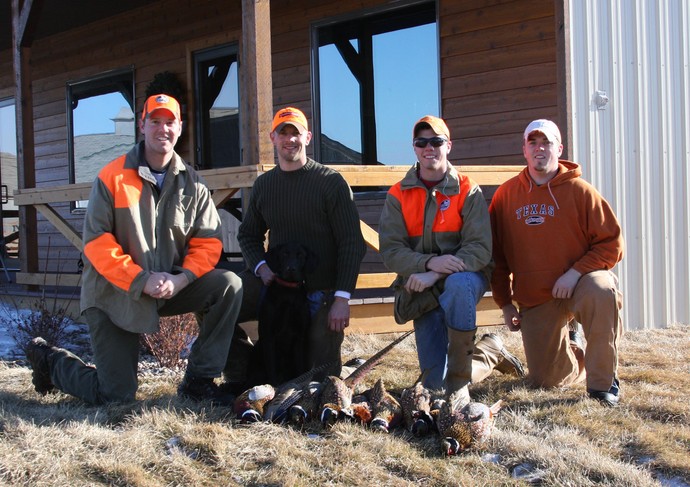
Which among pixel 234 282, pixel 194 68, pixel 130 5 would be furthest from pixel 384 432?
pixel 130 5

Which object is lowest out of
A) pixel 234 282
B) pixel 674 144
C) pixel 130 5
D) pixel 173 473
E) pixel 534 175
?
pixel 173 473

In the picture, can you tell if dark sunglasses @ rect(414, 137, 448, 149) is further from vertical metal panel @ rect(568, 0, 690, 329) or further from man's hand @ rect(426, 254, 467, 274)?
vertical metal panel @ rect(568, 0, 690, 329)

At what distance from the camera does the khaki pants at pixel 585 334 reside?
385cm

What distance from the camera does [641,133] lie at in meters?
6.61

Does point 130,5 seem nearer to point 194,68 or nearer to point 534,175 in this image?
point 194,68

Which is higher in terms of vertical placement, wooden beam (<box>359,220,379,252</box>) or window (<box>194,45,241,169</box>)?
window (<box>194,45,241,169</box>)

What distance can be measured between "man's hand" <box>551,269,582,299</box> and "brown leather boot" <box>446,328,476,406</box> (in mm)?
564

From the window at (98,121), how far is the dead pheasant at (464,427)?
812 centimetres

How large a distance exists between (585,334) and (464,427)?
4.08 ft

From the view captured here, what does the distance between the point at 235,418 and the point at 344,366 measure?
1.29m

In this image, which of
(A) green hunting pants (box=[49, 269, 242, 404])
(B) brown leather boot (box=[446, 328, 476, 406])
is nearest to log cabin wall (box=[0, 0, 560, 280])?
(A) green hunting pants (box=[49, 269, 242, 404])

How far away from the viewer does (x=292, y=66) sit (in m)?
8.40

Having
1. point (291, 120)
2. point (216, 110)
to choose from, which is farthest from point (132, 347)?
point (216, 110)

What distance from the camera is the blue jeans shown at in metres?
3.82
